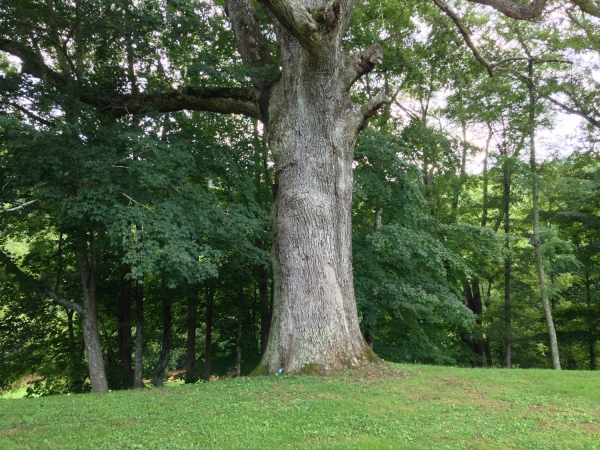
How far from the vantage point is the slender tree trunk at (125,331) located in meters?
14.1

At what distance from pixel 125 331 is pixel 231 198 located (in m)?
6.89

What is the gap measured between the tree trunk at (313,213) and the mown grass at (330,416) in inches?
25.0

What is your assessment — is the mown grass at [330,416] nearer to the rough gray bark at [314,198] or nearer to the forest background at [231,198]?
the rough gray bark at [314,198]

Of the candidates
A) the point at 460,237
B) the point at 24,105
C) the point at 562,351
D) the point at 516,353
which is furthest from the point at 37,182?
the point at 562,351

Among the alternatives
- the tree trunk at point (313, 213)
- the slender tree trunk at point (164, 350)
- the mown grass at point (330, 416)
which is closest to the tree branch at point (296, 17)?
the tree trunk at point (313, 213)

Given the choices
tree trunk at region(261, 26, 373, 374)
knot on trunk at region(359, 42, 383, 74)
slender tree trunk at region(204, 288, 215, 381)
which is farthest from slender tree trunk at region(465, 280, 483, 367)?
knot on trunk at region(359, 42, 383, 74)

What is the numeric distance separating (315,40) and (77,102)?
18.6 ft

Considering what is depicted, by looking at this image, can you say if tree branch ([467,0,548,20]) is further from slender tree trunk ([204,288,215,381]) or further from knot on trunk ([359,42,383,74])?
slender tree trunk ([204,288,215,381])

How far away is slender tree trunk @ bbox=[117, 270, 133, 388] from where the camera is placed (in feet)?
46.2

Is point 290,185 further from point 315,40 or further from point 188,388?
point 188,388

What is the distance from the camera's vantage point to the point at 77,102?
9211 mm

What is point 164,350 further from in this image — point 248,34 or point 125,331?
point 248,34

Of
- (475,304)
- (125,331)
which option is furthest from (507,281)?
(125,331)

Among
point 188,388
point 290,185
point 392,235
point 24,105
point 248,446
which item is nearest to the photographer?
point 248,446
